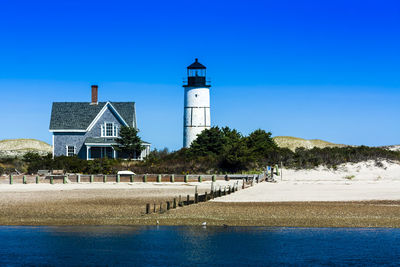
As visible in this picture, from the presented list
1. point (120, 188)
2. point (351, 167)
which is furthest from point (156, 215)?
point (351, 167)

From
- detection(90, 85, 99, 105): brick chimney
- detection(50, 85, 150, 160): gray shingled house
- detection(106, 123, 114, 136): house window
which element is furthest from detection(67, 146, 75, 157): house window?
detection(90, 85, 99, 105): brick chimney

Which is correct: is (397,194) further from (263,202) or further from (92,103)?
(92,103)

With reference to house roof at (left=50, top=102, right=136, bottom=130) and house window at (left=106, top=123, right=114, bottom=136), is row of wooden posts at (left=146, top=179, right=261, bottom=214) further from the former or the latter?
house roof at (left=50, top=102, right=136, bottom=130)

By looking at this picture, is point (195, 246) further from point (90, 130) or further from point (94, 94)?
point (94, 94)

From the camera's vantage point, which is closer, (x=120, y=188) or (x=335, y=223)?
(x=335, y=223)

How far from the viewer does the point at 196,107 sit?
5228 cm

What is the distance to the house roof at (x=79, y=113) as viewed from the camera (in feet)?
176

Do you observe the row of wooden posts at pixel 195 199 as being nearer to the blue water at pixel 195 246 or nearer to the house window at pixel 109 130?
the blue water at pixel 195 246

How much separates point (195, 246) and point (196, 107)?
3293cm

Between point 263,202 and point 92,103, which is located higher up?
point 92,103

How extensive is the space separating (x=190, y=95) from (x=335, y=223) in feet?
102

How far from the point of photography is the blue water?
18.2 meters

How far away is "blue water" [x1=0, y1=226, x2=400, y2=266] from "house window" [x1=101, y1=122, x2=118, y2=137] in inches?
1208

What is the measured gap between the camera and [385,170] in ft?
139
